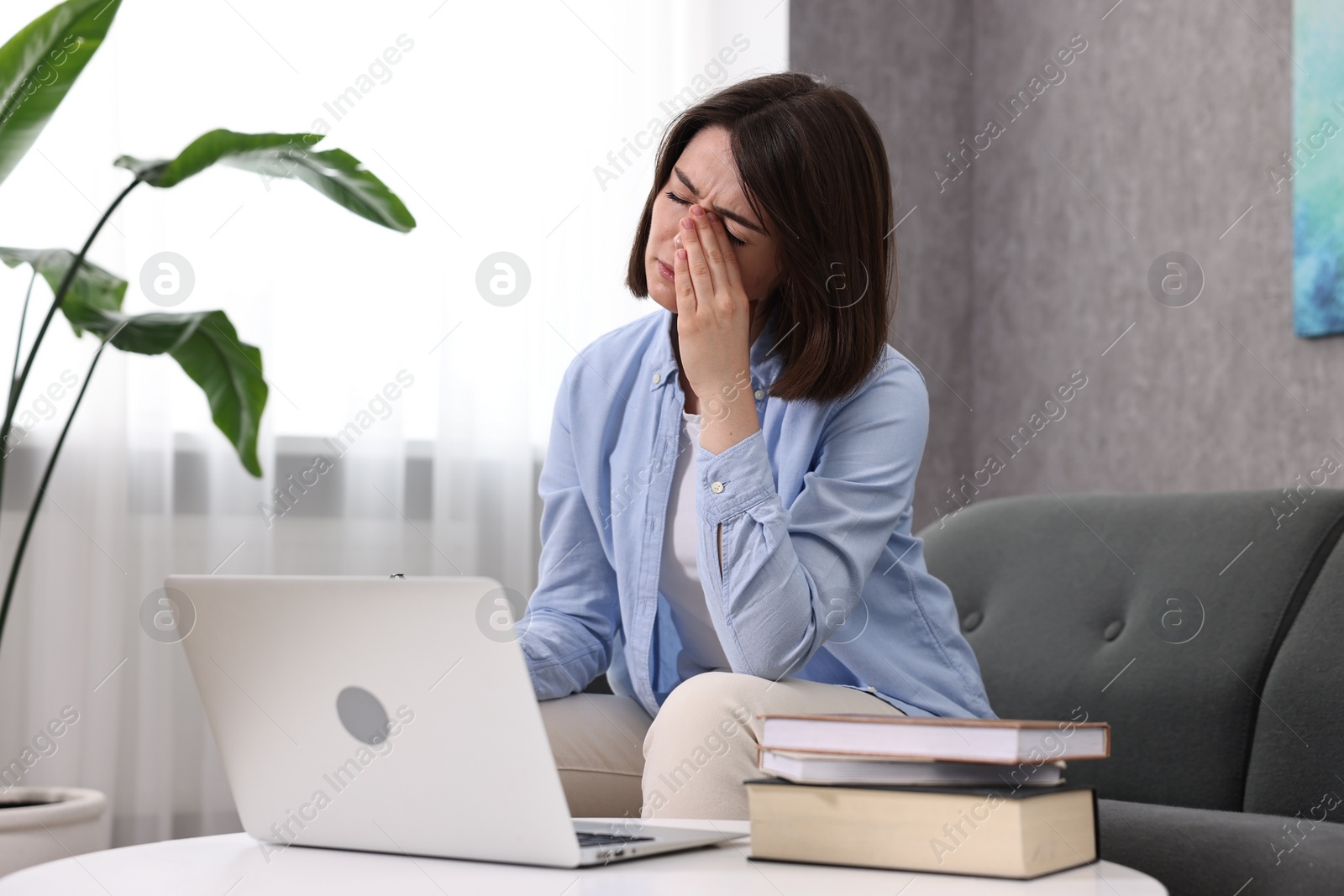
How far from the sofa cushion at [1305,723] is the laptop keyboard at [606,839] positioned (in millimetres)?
692

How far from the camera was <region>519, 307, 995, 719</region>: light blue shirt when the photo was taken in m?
1.07

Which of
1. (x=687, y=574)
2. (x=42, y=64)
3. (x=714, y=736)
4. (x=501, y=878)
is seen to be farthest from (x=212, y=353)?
(x=501, y=878)

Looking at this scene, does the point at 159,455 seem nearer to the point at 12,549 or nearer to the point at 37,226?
the point at 12,549

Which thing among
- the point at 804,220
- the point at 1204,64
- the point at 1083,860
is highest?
the point at 1204,64

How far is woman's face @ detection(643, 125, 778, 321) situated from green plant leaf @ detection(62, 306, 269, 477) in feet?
1.67

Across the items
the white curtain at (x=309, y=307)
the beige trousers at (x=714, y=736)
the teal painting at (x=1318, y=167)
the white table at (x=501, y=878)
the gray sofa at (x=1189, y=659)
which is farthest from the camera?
the white curtain at (x=309, y=307)

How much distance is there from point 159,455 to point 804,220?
1.51 m

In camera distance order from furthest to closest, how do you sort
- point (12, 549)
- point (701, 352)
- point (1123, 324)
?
1. point (1123, 324)
2. point (12, 549)
3. point (701, 352)

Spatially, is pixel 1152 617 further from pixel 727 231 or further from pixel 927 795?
pixel 927 795

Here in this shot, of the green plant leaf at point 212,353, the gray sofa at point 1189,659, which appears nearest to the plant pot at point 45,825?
the green plant leaf at point 212,353

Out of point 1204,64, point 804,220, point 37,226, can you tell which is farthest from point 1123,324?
point 37,226

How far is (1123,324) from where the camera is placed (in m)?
2.36

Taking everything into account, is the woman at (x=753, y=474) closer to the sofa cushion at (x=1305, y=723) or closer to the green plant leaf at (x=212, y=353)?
Result: the sofa cushion at (x=1305, y=723)

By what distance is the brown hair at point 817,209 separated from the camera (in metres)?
1.18
